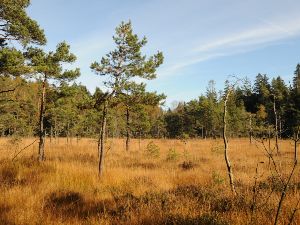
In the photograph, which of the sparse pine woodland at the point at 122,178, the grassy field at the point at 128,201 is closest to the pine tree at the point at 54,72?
the sparse pine woodland at the point at 122,178

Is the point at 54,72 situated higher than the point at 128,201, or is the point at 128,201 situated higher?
the point at 54,72

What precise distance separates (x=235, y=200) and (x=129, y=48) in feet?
27.5

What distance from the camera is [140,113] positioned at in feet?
73.9

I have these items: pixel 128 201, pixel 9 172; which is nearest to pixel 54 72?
pixel 9 172

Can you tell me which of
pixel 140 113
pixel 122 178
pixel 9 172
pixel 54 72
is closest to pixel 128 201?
pixel 122 178

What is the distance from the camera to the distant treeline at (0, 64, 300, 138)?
13.1 m

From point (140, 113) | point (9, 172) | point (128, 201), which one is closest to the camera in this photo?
point (128, 201)

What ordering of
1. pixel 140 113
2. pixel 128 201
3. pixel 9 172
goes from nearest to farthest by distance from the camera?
1. pixel 128 201
2. pixel 9 172
3. pixel 140 113

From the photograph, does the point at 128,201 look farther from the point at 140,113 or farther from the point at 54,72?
the point at 140,113

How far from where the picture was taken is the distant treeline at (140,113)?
42.9 feet

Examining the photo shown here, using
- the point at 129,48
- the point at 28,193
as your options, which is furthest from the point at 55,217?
the point at 129,48

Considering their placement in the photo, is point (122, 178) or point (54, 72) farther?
point (54, 72)

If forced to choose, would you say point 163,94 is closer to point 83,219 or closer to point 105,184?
point 105,184

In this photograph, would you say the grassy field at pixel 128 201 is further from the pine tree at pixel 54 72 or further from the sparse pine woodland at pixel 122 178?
the pine tree at pixel 54 72
